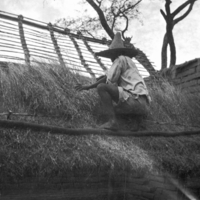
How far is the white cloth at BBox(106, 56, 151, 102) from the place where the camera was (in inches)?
187

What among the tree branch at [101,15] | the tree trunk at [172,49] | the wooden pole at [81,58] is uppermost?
the tree branch at [101,15]

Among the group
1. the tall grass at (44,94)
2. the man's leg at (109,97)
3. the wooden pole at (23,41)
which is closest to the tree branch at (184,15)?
the wooden pole at (23,41)

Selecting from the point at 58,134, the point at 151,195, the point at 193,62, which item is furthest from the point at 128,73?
the point at 193,62

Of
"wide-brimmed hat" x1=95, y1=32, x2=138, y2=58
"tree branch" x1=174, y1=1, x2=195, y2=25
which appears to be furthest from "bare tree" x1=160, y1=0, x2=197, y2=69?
"wide-brimmed hat" x1=95, y1=32, x2=138, y2=58

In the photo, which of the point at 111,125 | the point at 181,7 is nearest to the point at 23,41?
the point at 111,125

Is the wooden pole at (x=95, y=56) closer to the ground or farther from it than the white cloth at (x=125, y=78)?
farther from it

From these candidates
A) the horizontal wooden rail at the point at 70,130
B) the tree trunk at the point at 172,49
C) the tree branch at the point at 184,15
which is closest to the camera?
the horizontal wooden rail at the point at 70,130

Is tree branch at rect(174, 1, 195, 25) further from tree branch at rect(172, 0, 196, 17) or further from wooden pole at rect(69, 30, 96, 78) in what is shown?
wooden pole at rect(69, 30, 96, 78)

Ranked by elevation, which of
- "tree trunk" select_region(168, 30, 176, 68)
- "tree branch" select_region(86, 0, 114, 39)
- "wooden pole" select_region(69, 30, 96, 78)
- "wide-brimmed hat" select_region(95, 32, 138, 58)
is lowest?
"wide-brimmed hat" select_region(95, 32, 138, 58)

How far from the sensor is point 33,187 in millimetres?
3703

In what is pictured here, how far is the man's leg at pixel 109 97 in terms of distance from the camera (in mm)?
4574

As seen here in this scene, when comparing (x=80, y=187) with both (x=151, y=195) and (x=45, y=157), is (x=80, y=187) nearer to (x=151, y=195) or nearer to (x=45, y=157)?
(x=45, y=157)

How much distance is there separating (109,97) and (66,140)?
97 centimetres

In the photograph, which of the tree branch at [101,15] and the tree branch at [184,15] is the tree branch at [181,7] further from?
the tree branch at [101,15]
